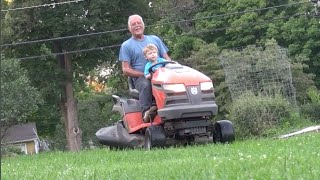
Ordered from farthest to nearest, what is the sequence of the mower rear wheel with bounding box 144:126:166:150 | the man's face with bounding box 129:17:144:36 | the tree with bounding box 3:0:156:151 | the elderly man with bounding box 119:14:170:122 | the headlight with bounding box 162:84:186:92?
the tree with bounding box 3:0:156:151, the man's face with bounding box 129:17:144:36, the elderly man with bounding box 119:14:170:122, the mower rear wheel with bounding box 144:126:166:150, the headlight with bounding box 162:84:186:92

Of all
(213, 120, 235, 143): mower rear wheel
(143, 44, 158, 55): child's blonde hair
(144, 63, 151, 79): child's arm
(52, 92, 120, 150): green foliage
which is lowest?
(52, 92, 120, 150): green foliage

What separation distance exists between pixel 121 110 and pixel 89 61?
2352cm

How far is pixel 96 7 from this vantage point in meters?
30.5

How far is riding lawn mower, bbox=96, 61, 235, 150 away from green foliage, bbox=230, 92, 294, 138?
12.6 m

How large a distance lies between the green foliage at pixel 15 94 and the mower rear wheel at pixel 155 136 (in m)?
15.9

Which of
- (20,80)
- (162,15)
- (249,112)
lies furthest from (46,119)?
(249,112)

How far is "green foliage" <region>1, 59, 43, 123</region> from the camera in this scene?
79.2ft

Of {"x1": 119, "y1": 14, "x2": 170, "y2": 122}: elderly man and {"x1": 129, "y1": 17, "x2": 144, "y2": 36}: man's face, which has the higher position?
{"x1": 129, "y1": 17, "x2": 144, "y2": 36}: man's face

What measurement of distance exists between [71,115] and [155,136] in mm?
22616

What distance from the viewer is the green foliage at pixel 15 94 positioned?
24.1 metres

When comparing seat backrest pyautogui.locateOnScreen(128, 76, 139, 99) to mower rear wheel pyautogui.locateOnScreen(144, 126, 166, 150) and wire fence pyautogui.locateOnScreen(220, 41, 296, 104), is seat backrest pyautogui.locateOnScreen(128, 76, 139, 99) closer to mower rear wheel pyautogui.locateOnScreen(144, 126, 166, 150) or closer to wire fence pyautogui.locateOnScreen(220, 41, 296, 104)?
mower rear wheel pyautogui.locateOnScreen(144, 126, 166, 150)

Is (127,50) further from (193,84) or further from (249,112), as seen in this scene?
(249,112)

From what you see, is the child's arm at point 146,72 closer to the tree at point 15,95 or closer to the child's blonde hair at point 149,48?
the child's blonde hair at point 149,48

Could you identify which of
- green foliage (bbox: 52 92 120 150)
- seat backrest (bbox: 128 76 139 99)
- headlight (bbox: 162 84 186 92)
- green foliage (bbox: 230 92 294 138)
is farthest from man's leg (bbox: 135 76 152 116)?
green foliage (bbox: 52 92 120 150)
